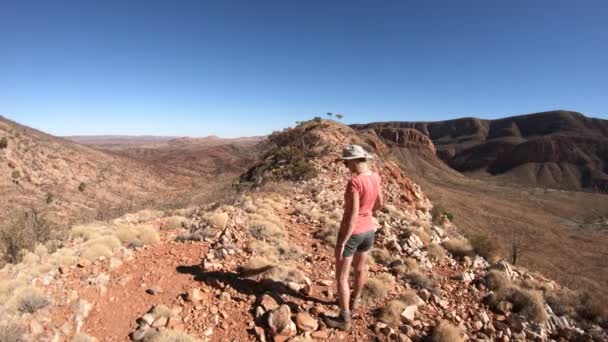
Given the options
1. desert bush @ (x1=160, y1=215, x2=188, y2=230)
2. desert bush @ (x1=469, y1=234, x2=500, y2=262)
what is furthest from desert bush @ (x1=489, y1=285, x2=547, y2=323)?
desert bush @ (x1=160, y1=215, x2=188, y2=230)

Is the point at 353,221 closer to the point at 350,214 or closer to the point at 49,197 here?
the point at 350,214

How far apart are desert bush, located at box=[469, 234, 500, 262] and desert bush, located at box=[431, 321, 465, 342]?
154 inches

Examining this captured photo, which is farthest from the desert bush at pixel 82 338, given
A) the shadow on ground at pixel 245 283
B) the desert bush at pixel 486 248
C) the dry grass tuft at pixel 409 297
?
the desert bush at pixel 486 248

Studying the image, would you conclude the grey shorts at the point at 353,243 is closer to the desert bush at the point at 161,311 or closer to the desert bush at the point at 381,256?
the desert bush at the point at 161,311

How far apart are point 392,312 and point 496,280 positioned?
7.84ft

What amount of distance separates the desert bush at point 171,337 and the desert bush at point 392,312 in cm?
221

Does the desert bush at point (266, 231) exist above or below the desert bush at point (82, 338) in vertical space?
above

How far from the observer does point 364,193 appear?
337 centimetres

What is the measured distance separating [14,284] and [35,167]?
102 ft

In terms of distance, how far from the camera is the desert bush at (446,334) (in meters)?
3.50

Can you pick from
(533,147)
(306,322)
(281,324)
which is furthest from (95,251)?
(533,147)

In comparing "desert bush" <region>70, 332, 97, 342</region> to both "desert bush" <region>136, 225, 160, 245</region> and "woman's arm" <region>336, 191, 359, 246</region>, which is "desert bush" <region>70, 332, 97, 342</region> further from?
"woman's arm" <region>336, 191, 359, 246</region>

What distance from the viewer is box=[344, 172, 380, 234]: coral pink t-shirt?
10.8ft

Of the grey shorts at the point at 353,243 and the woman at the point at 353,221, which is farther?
the grey shorts at the point at 353,243
